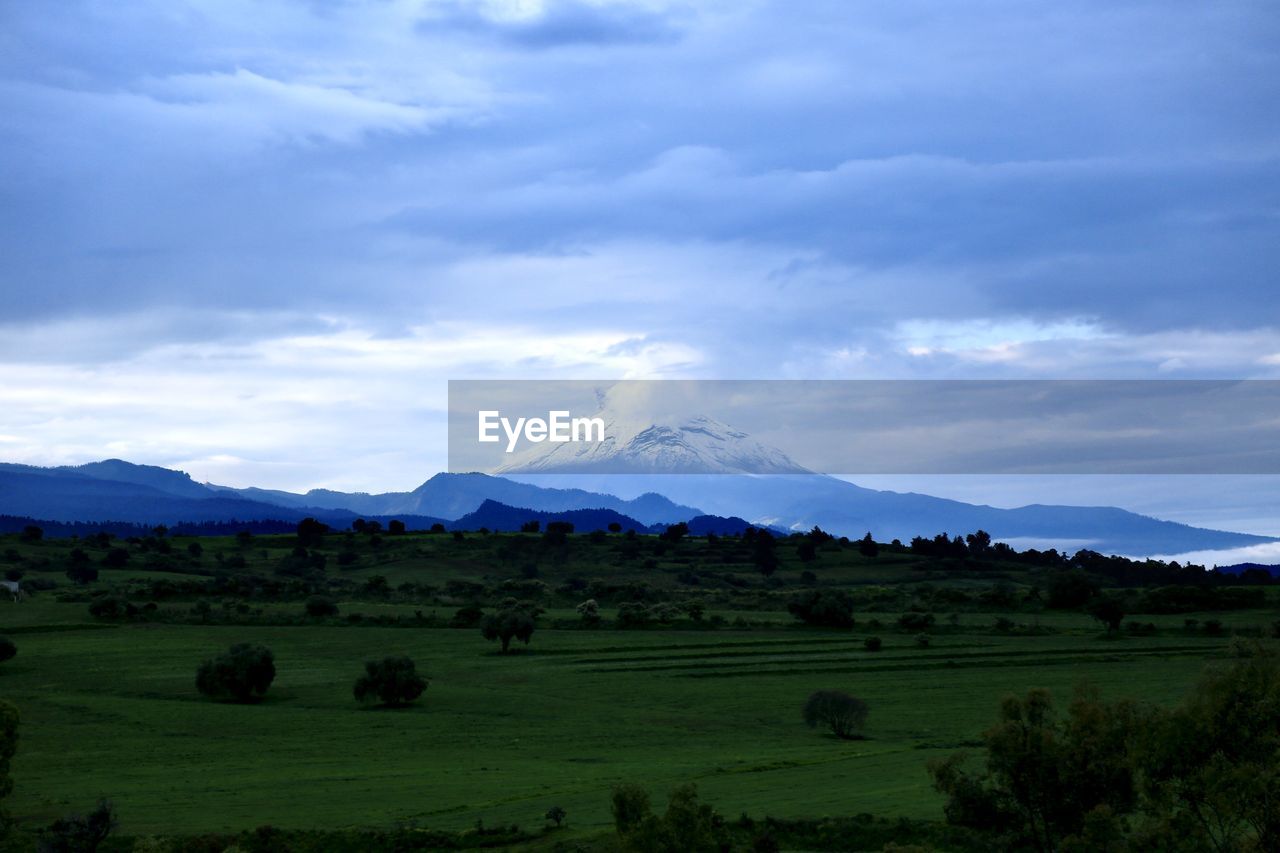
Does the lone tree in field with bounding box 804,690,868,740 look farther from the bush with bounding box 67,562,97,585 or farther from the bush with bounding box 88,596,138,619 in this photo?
the bush with bounding box 67,562,97,585

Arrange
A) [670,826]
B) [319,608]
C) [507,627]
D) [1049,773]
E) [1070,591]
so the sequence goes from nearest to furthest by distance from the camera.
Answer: [670,826]
[1049,773]
[507,627]
[319,608]
[1070,591]

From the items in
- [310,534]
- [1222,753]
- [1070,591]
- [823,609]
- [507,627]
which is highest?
[310,534]

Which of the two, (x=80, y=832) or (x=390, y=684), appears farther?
(x=390, y=684)

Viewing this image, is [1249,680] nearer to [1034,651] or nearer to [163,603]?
[1034,651]

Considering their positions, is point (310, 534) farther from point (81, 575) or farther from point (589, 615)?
point (589, 615)

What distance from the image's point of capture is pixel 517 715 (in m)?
64.4

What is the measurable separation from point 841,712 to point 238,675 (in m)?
32.7

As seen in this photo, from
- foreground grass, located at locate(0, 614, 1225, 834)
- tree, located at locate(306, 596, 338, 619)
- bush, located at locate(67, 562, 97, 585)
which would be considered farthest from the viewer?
bush, located at locate(67, 562, 97, 585)

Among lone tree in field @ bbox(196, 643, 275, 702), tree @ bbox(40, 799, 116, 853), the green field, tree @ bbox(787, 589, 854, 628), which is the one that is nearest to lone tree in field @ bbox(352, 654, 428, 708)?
the green field

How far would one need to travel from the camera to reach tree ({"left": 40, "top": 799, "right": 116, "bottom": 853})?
38719mm

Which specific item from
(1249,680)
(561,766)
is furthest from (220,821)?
(1249,680)

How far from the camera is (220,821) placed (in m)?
41.3

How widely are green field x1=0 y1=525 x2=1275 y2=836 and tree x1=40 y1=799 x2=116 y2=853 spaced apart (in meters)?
1.58

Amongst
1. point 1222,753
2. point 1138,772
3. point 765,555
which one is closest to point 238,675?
point 1138,772
